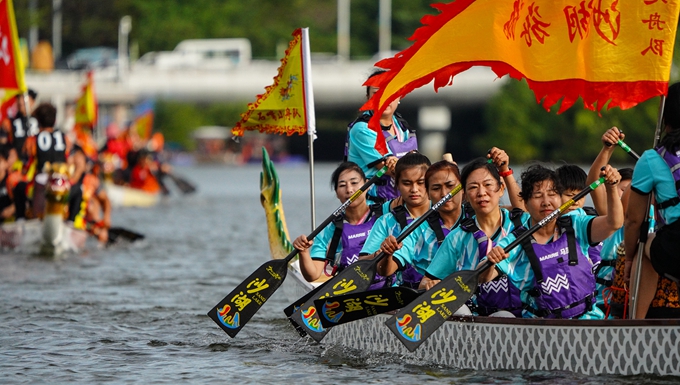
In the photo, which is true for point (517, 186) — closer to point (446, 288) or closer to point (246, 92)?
point (446, 288)

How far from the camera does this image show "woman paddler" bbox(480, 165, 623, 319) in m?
7.86

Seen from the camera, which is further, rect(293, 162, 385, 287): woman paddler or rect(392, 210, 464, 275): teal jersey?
rect(293, 162, 385, 287): woman paddler

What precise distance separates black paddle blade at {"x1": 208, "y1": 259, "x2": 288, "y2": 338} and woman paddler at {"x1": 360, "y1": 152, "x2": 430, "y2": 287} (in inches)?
36.2

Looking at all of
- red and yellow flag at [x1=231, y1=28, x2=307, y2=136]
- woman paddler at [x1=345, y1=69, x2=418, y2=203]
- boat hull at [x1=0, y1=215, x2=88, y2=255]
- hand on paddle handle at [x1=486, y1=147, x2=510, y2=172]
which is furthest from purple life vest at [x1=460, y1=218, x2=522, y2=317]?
boat hull at [x1=0, y1=215, x2=88, y2=255]

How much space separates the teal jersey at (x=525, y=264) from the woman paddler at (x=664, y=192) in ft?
2.66

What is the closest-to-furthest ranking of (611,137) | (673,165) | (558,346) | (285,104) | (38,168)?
(673,165) → (558,346) → (611,137) → (285,104) → (38,168)

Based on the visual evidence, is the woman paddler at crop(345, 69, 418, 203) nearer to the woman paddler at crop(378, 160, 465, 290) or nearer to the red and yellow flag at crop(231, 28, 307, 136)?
the red and yellow flag at crop(231, 28, 307, 136)

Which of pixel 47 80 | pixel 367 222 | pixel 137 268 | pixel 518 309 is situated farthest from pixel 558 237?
pixel 47 80

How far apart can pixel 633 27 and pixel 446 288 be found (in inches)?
79.8

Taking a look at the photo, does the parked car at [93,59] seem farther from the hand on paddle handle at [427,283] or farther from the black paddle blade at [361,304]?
the hand on paddle handle at [427,283]

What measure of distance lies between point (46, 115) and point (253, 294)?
697cm

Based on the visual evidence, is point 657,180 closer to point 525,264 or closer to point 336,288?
point 525,264

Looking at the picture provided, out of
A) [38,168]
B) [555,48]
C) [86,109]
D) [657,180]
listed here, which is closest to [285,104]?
[555,48]

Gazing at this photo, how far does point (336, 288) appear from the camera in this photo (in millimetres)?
8727
